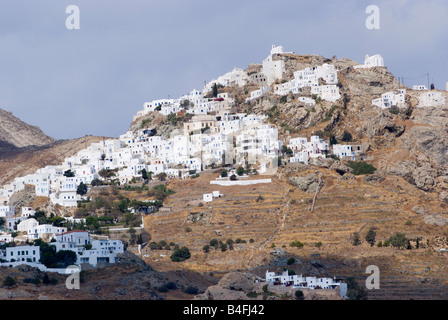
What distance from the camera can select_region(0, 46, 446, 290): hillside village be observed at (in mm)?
102438

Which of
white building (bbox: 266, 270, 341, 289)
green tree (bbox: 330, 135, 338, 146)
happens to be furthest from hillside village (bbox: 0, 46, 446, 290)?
white building (bbox: 266, 270, 341, 289)

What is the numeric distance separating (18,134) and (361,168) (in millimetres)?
65952

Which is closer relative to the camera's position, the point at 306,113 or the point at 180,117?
the point at 306,113

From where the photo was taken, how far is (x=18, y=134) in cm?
14988

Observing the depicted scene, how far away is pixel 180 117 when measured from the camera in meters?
119

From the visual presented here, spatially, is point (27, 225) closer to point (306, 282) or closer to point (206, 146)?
point (206, 146)

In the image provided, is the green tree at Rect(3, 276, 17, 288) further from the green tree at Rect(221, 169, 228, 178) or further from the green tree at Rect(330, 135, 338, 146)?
the green tree at Rect(330, 135, 338, 146)

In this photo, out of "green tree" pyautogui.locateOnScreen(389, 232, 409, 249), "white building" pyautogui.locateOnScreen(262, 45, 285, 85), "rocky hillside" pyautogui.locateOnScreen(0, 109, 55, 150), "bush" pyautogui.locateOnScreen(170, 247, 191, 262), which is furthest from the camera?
"rocky hillside" pyautogui.locateOnScreen(0, 109, 55, 150)

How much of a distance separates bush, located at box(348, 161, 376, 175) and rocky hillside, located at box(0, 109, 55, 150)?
189ft

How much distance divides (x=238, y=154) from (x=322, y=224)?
61.5ft

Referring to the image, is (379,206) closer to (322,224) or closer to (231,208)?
(322,224)

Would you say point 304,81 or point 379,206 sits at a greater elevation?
point 304,81

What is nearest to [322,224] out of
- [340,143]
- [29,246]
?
[340,143]
